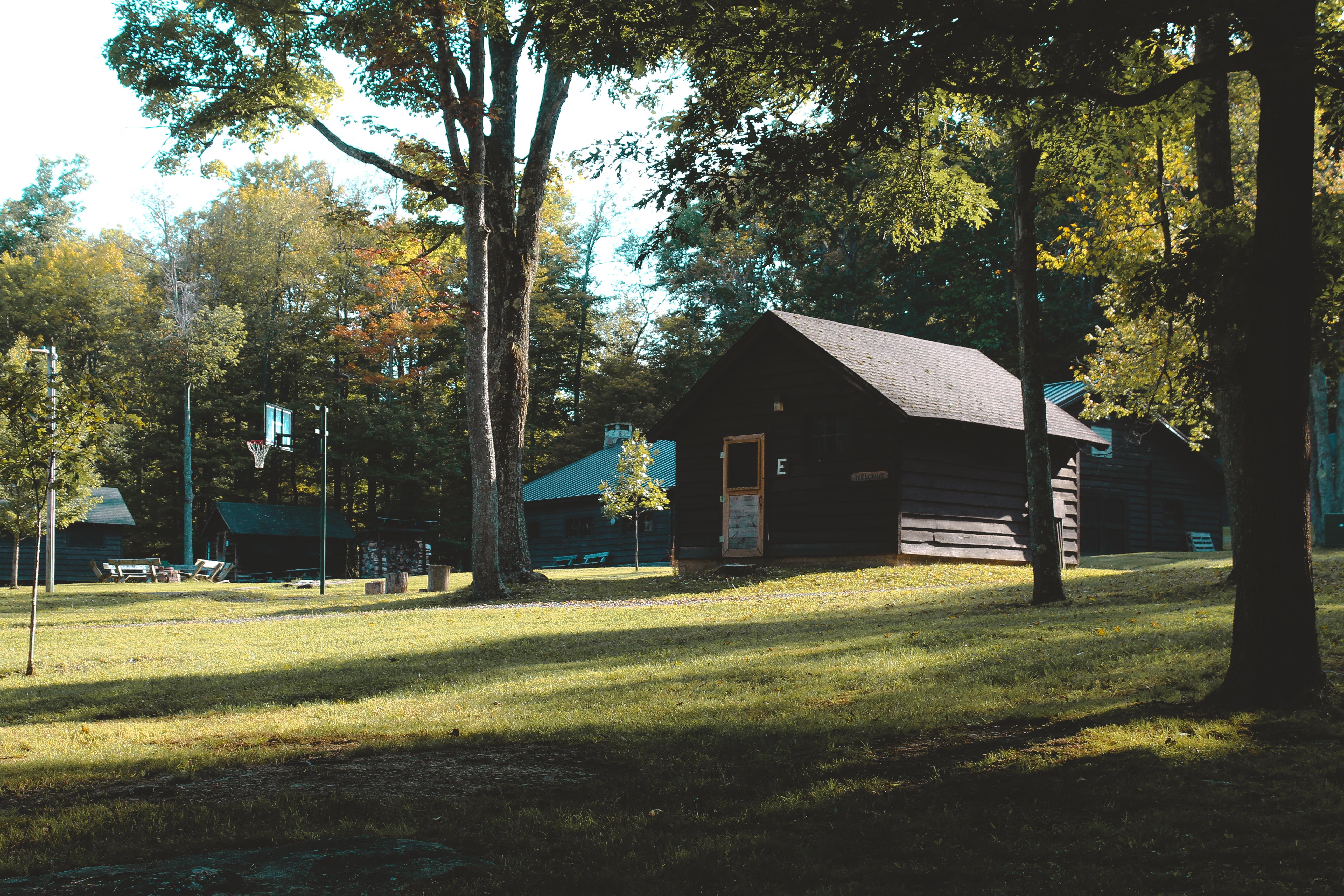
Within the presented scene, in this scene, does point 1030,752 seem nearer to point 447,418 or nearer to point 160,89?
point 160,89

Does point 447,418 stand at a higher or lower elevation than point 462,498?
higher

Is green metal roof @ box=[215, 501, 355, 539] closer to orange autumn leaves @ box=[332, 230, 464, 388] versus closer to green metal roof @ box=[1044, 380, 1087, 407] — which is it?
orange autumn leaves @ box=[332, 230, 464, 388]

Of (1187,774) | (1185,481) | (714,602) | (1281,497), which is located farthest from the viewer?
(1185,481)

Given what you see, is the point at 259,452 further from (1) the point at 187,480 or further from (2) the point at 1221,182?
(2) the point at 1221,182

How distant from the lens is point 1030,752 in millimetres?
6043

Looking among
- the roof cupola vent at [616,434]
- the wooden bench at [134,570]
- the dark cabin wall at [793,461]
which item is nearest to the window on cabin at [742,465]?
the dark cabin wall at [793,461]

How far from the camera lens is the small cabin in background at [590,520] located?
4178cm

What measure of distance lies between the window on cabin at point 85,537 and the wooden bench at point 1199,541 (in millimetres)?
43354

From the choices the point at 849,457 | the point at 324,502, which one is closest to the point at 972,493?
the point at 849,457

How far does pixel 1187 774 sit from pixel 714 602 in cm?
1267

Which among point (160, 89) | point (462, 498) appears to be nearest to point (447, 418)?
point (462, 498)

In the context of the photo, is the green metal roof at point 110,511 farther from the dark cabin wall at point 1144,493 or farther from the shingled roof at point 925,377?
the dark cabin wall at point 1144,493

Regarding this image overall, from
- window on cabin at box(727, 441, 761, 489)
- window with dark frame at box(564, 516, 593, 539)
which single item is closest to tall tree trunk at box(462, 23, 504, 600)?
window on cabin at box(727, 441, 761, 489)

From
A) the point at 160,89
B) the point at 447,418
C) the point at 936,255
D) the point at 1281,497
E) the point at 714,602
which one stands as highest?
the point at 936,255
